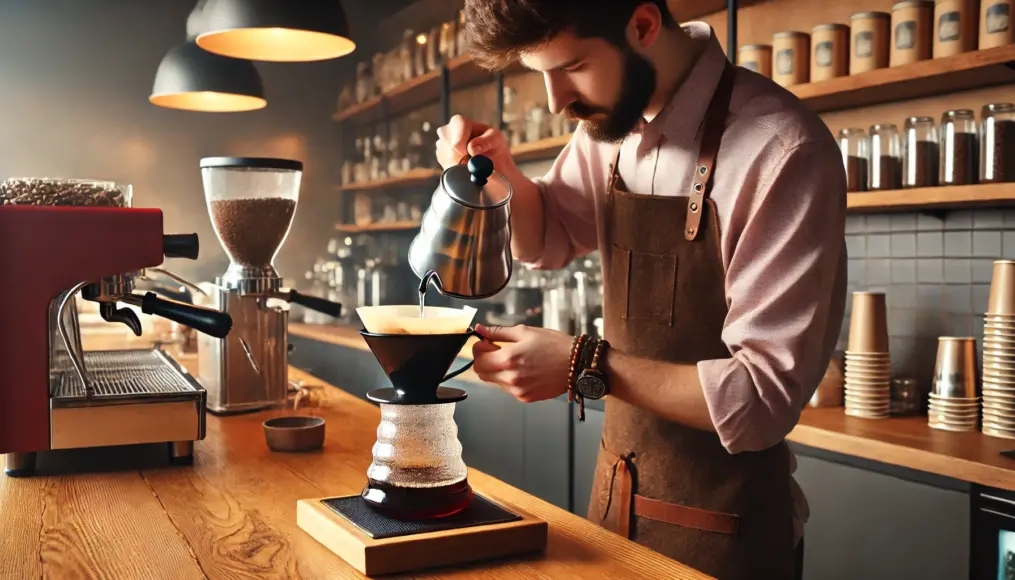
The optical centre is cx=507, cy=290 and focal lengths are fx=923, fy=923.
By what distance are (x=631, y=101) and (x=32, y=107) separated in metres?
5.76

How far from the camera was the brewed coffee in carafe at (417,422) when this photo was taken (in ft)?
3.52

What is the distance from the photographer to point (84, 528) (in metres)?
1.16

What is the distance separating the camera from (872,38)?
2.46 metres

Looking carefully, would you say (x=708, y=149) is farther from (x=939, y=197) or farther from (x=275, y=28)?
(x=275, y=28)

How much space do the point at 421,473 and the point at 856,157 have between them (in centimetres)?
192

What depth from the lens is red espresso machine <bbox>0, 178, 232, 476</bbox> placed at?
130 centimetres

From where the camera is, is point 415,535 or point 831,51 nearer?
point 415,535

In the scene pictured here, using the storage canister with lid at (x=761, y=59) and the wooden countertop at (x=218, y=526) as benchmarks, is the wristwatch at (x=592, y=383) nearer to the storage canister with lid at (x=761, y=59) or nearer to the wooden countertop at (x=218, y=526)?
the wooden countertop at (x=218, y=526)

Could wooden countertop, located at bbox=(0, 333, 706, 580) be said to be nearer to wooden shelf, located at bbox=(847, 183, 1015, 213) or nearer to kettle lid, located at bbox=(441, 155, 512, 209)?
kettle lid, located at bbox=(441, 155, 512, 209)

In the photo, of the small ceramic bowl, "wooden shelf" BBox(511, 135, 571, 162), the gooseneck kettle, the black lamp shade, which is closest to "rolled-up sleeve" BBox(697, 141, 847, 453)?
the gooseneck kettle

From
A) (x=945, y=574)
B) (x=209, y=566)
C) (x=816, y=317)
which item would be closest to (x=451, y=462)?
(x=209, y=566)

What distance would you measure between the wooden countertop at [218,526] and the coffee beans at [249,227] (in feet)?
1.58

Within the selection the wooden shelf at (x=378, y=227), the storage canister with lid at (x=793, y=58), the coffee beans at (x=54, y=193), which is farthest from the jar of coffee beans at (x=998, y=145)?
the wooden shelf at (x=378, y=227)

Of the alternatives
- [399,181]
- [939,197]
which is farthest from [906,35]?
[399,181]
